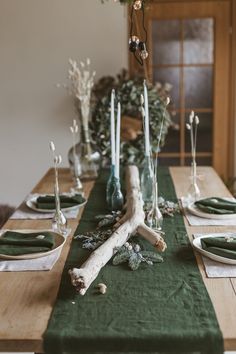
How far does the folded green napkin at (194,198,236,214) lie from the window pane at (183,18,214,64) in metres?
2.26

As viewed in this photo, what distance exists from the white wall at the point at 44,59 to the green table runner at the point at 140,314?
273 centimetres

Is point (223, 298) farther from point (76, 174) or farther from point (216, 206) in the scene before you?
point (76, 174)

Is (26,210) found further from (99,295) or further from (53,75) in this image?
(53,75)

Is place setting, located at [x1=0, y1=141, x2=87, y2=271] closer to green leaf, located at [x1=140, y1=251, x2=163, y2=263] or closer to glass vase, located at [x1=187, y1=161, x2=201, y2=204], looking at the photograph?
green leaf, located at [x1=140, y1=251, x2=163, y2=263]

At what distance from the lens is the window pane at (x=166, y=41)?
13.9ft

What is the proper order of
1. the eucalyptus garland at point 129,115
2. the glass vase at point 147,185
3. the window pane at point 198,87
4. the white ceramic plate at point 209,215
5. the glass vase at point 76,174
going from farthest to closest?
the window pane at point 198,87 < the eucalyptus garland at point 129,115 < the glass vase at point 76,174 < the glass vase at point 147,185 < the white ceramic plate at point 209,215

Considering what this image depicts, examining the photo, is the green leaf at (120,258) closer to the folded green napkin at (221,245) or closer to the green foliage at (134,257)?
the green foliage at (134,257)

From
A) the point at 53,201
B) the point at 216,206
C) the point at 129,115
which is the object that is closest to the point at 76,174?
the point at 53,201

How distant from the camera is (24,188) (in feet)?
14.8

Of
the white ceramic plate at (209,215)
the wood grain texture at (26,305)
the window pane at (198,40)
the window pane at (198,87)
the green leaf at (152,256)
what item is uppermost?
the window pane at (198,40)

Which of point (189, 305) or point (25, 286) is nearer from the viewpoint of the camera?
point (189, 305)

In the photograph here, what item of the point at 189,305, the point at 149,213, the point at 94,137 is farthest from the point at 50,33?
the point at 189,305

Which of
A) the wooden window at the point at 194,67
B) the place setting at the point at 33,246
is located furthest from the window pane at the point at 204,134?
the place setting at the point at 33,246

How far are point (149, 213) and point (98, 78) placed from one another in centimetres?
236
